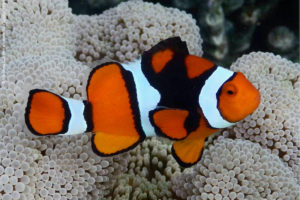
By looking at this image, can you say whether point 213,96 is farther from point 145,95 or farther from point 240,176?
point 240,176

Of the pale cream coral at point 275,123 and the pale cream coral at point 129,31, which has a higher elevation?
the pale cream coral at point 129,31

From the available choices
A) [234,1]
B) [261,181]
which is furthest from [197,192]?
[234,1]

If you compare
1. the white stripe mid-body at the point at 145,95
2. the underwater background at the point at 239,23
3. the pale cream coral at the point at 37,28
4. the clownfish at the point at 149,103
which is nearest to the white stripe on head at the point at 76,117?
the clownfish at the point at 149,103

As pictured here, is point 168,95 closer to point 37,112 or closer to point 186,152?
A: point 186,152

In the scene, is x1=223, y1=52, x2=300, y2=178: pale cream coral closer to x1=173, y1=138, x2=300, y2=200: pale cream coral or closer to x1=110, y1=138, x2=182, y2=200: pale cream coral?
x1=173, y1=138, x2=300, y2=200: pale cream coral

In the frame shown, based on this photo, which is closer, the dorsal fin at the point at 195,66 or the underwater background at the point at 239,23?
the dorsal fin at the point at 195,66

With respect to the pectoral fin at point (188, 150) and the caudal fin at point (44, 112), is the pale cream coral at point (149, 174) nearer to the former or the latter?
the pectoral fin at point (188, 150)

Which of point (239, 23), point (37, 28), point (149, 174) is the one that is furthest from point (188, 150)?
point (239, 23)
